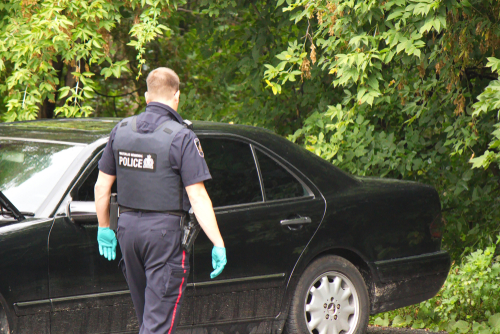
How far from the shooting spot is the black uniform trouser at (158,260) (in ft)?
10.4

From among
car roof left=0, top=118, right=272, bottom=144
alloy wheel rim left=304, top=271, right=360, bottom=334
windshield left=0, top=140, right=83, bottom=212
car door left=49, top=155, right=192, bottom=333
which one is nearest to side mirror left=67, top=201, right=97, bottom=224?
car door left=49, top=155, right=192, bottom=333

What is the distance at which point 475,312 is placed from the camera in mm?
5750

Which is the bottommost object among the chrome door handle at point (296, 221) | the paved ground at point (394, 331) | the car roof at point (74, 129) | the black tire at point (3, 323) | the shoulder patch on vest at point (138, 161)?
the paved ground at point (394, 331)

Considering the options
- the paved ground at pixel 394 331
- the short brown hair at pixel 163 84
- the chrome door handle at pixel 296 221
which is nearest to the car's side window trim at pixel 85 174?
the short brown hair at pixel 163 84

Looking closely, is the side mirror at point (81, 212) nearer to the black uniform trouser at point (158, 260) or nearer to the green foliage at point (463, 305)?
the black uniform trouser at point (158, 260)

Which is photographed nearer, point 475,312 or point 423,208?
point 423,208

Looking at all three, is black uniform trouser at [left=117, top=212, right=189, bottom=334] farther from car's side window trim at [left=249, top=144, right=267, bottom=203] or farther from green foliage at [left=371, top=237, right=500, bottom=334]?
green foliage at [left=371, top=237, right=500, bottom=334]

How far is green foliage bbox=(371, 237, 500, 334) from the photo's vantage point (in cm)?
564

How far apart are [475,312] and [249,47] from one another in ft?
13.8

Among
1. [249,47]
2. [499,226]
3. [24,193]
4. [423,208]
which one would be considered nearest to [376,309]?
[423,208]

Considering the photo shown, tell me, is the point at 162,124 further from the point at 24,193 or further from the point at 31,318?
the point at 31,318

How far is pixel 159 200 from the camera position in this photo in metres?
3.20

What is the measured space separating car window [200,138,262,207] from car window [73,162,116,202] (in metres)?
0.62

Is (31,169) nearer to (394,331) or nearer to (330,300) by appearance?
(330,300)
